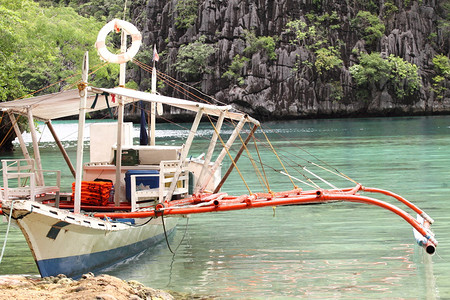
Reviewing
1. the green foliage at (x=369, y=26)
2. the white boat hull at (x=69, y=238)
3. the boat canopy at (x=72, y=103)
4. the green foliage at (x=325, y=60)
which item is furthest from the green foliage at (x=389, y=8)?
the white boat hull at (x=69, y=238)

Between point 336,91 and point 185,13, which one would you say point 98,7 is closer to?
point 185,13

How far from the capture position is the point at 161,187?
12.4m

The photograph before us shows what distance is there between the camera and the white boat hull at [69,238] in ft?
32.4

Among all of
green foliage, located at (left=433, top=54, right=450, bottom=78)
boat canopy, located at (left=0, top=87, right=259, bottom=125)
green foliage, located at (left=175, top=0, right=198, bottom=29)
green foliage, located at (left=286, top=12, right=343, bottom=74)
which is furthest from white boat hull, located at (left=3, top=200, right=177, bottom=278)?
green foliage, located at (left=433, top=54, right=450, bottom=78)

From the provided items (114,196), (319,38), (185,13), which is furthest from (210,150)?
(185,13)

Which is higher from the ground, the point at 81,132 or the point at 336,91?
the point at 336,91

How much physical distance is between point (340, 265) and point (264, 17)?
266 ft

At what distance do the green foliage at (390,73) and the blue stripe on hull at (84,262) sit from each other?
7382cm

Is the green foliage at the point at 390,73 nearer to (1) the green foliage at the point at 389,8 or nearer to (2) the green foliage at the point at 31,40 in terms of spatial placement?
(1) the green foliage at the point at 389,8

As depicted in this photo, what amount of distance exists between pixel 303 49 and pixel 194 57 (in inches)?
596

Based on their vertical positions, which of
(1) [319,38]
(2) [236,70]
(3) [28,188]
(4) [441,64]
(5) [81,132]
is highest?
(1) [319,38]

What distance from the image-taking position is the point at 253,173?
89.2ft

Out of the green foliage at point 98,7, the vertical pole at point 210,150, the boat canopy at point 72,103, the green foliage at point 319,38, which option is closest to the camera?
the boat canopy at point 72,103

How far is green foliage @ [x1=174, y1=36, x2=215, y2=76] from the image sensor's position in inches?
3319
